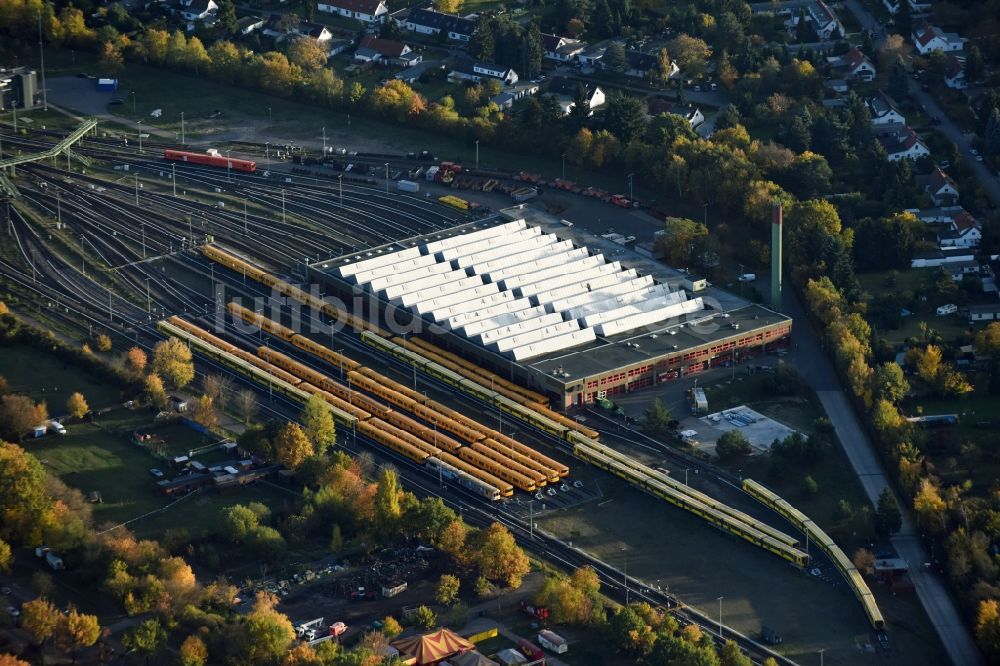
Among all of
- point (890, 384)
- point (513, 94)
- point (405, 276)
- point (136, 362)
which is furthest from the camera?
point (513, 94)

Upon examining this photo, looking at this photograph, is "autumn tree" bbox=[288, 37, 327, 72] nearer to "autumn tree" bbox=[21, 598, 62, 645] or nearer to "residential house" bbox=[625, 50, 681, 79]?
"residential house" bbox=[625, 50, 681, 79]

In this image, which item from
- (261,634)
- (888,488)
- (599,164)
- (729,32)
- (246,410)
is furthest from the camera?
(729,32)

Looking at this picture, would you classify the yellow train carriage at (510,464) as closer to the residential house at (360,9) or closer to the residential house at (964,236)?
the residential house at (964,236)

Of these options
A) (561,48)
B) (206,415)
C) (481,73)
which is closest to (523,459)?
(206,415)

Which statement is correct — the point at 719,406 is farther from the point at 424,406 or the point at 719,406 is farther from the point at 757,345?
the point at 424,406

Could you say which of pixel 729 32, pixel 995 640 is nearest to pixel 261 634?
pixel 995 640

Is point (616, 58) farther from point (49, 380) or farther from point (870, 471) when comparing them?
point (870, 471)
